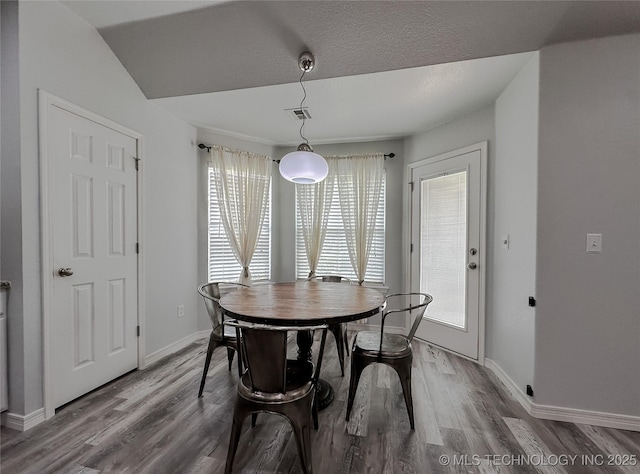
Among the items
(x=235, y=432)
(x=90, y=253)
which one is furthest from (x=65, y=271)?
(x=235, y=432)

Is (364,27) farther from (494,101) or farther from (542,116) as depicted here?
(494,101)

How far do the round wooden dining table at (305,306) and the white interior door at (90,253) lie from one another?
1.10 m

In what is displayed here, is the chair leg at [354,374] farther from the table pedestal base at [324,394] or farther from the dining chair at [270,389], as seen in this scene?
the dining chair at [270,389]

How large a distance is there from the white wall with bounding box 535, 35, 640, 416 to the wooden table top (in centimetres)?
122

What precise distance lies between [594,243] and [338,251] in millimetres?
2574

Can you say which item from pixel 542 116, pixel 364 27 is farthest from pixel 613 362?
pixel 364 27

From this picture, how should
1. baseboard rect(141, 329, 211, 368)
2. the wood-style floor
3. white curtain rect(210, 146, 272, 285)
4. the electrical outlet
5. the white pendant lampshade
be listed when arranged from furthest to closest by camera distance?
white curtain rect(210, 146, 272, 285) → baseboard rect(141, 329, 211, 368) → the electrical outlet → the white pendant lampshade → the wood-style floor

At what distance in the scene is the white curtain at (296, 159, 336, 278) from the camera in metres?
3.88

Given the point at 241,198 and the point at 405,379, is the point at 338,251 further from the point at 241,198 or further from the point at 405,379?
the point at 405,379

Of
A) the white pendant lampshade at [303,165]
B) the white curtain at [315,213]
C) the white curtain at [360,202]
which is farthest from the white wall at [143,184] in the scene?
the white curtain at [360,202]

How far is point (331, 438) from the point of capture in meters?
1.76

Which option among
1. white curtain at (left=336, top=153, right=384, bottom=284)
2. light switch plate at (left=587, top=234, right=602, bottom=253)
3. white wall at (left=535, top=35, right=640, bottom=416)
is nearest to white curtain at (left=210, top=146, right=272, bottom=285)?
white curtain at (left=336, top=153, right=384, bottom=284)

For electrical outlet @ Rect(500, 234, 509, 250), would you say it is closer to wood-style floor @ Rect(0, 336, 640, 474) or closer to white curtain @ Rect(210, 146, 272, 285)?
wood-style floor @ Rect(0, 336, 640, 474)

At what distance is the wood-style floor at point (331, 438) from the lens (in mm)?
1564
